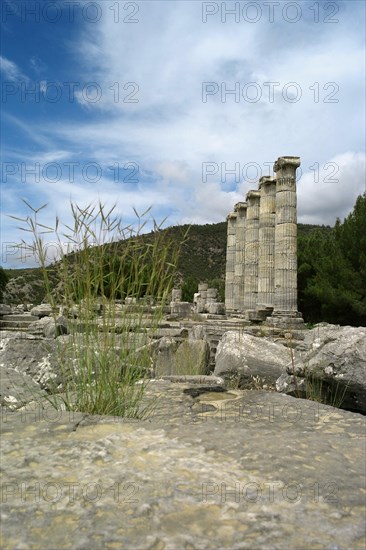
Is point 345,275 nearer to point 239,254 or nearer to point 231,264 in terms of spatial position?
point 239,254

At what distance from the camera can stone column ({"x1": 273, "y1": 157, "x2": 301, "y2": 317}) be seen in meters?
17.5

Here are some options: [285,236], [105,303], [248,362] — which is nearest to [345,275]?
[285,236]

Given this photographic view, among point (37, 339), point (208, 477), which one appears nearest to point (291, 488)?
point (208, 477)

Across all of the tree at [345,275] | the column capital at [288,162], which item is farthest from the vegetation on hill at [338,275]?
the column capital at [288,162]

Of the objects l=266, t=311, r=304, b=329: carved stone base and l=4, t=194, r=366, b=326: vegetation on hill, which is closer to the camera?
l=266, t=311, r=304, b=329: carved stone base

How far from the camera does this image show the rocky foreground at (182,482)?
4.80 ft

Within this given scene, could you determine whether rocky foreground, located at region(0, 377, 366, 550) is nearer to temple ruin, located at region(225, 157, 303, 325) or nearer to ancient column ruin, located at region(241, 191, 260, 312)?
temple ruin, located at region(225, 157, 303, 325)

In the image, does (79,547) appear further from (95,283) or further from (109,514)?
(95,283)

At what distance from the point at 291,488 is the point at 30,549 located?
970 millimetres

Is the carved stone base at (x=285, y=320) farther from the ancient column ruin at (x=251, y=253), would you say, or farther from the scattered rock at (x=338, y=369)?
the scattered rock at (x=338, y=369)

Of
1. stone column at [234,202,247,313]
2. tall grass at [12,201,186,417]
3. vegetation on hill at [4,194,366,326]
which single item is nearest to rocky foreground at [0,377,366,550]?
tall grass at [12,201,186,417]

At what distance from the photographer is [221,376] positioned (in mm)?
4996

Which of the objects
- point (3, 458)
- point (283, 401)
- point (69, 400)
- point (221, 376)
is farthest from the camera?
point (221, 376)

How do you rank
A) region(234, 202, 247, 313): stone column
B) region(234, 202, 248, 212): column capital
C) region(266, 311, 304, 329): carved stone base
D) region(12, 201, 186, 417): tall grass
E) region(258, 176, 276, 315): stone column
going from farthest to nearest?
region(234, 202, 248, 212): column capital, region(234, 202, 247, 313): stone column, region(258, 176, 276, 315): stone column, region(266, 311, 304, 329): carved stone base, region(12, 201, 186, 417): tall grass
